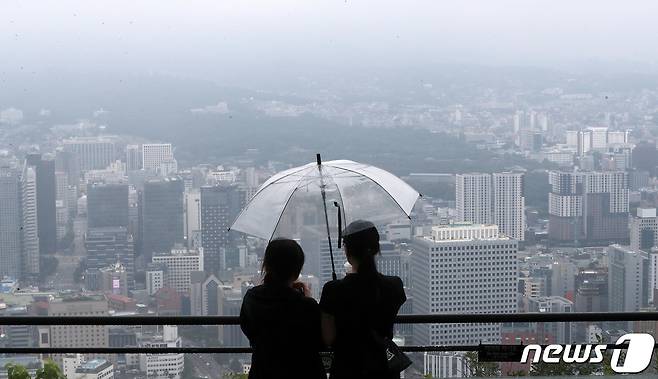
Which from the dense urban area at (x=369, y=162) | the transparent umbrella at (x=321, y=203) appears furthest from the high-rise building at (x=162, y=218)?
the transparent umbrella at (x=321, y=203)

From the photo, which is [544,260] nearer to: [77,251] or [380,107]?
[77,251]

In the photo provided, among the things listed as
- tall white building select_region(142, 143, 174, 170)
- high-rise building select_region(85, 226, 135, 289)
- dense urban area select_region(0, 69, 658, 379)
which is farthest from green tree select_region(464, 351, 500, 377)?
tall white building select_region(142, 143, 174, 170)

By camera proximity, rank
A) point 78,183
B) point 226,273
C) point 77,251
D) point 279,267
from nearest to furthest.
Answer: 1. point 279,267
2. point 226,273
3. point 77,251
4. point 78,183

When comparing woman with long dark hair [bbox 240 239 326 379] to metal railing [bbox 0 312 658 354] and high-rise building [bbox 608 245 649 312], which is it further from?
high-rise building [bbox 608 245 649 312]

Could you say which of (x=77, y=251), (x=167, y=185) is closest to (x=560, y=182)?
(x=167, y=185)

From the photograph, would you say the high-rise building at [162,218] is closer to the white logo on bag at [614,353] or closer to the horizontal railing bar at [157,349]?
the horizontal railing bar at [157,349]

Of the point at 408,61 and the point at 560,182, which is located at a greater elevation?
the point at 408,61

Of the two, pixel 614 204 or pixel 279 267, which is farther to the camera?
pixel 614 204
